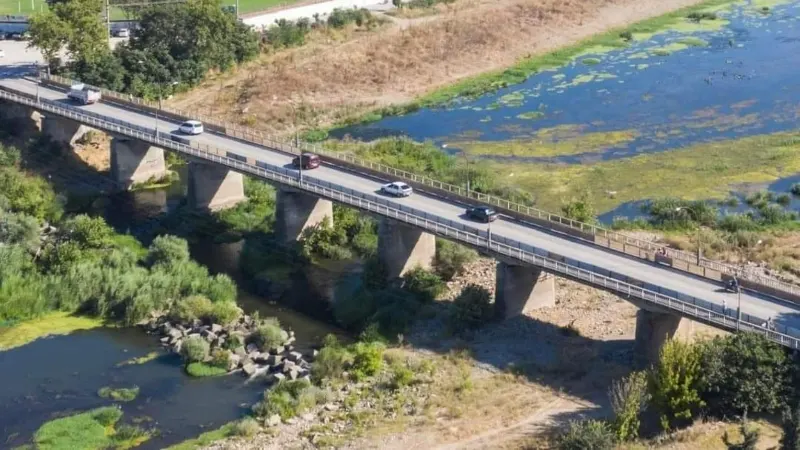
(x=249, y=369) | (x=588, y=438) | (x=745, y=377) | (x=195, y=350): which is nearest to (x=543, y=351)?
(x=745, y=377)

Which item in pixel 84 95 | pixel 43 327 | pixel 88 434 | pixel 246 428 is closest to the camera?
pixel 246 428

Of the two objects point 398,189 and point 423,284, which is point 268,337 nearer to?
point 423,284

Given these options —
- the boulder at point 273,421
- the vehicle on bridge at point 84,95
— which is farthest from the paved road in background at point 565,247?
the boulder at point 273,421

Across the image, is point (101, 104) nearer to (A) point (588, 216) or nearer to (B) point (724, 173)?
(A) point (588, 216)

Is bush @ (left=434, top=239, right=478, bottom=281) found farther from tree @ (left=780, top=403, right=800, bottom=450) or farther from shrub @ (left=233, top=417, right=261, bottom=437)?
tree @ (left=780, top=403, right=800, bottom=450)

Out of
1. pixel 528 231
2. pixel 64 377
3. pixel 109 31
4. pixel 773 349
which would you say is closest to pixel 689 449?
pixel 773 349
